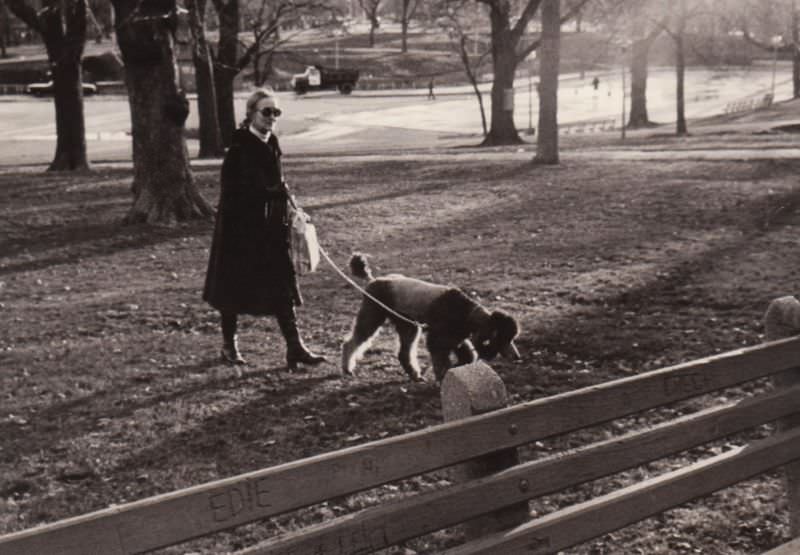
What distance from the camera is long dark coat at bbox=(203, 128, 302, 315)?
830 centimetres

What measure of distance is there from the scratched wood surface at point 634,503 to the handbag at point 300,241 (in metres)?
4.85

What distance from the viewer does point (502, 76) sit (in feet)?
107

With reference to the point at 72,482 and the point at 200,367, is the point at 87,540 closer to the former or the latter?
the point at 72,482

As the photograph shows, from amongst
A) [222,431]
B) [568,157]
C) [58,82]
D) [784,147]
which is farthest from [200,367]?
[784,147]

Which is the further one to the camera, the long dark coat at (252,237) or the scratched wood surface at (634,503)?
the long dark coat at (252,237)

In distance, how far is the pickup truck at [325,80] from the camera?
71500 millimetres

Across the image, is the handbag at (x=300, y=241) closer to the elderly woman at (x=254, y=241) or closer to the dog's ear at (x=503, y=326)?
the elderly woman at (x=254, y=241)

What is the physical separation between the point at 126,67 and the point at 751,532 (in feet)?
39.1

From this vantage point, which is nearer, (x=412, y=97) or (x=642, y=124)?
(x=642, y=124)

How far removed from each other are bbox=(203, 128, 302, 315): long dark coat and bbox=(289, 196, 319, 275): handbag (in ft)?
0.26

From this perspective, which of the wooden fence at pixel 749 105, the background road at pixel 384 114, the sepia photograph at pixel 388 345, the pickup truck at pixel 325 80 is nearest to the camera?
the sepia photograph at pixel 388 345

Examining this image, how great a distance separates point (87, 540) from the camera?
2.58m

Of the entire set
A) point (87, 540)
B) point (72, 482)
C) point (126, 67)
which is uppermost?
point (126, 67)

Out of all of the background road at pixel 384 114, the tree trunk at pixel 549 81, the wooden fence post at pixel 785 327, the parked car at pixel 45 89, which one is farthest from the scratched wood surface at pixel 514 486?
the parked car at pixel 45 89
